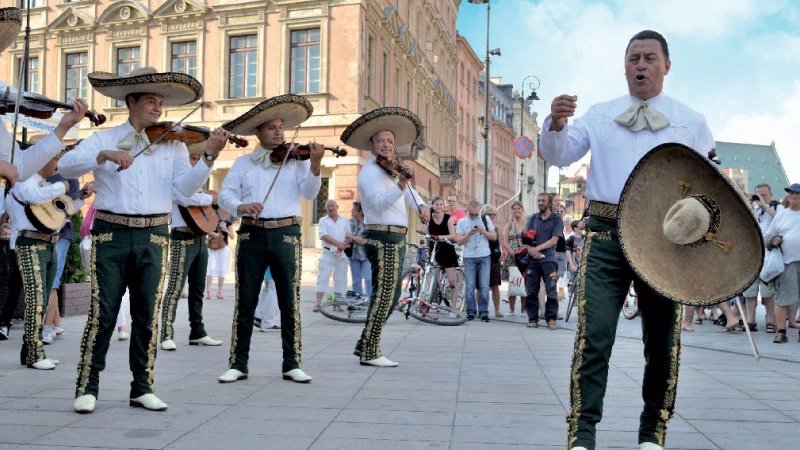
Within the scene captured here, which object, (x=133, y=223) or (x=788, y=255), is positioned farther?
(x=788, y=255)

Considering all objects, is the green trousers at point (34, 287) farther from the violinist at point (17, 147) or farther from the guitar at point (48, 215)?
the violinist at point (17, 147)

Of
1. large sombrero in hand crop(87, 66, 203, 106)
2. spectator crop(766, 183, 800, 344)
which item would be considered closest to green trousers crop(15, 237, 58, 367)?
large sombrero in hand crop(87, 66, 203, 106)

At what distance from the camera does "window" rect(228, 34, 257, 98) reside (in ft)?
89.2

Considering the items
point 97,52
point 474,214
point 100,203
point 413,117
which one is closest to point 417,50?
point 97,52

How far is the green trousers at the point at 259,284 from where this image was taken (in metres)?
6.32

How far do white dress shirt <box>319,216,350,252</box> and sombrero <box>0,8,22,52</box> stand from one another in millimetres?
10426

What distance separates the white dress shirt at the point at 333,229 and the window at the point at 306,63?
13.3 metres

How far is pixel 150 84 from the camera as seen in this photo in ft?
17.0

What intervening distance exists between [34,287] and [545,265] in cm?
736

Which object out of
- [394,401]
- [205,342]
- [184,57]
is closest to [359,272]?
[205,342]

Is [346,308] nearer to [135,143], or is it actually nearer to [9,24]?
[135,143]

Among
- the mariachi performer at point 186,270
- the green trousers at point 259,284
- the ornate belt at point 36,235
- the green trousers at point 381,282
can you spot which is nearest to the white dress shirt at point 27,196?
the ornate belt at point 36,235

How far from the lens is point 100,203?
5207 millimetres

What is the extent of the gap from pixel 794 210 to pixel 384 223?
6.09 metres
